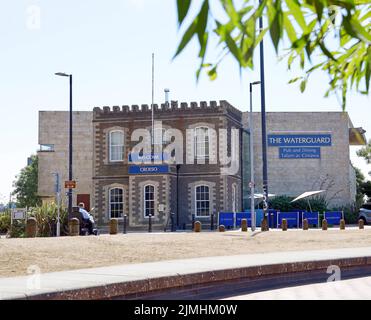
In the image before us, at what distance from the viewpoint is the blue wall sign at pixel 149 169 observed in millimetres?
39219

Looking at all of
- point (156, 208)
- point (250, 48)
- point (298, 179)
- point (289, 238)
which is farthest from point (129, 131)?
point (250, 48)

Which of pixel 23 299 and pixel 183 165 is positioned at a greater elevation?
pixel 183 165

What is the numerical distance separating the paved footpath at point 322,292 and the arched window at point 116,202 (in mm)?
31462

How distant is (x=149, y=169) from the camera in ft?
129

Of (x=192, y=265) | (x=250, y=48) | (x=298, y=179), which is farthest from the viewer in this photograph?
(x=298, y=179)

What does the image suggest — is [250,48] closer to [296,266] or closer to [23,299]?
[23,299]

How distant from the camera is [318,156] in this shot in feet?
158

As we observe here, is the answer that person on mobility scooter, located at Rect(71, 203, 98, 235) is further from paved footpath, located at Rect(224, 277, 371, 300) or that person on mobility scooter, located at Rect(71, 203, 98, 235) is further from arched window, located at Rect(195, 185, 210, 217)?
paved footpath, located at Rect(224, 277, 371, 300)

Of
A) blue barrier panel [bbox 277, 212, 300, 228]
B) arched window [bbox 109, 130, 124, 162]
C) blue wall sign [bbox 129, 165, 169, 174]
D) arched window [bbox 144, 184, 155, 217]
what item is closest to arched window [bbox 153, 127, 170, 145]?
arched window [bbox 109, 130, 124, 162]

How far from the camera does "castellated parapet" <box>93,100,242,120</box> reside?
4112cm

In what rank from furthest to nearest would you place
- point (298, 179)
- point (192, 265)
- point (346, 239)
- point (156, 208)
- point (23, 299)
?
1. point (298, 179)
2. point (156, 208)
3. point (346, 239)
4. point (192, 265)
5. point (23, 299)

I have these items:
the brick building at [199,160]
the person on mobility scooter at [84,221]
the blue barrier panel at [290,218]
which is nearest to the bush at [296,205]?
the brick building at [199,160]

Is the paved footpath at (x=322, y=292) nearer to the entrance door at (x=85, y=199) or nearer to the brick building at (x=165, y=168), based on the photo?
the brick building at (x=165, y=168)
